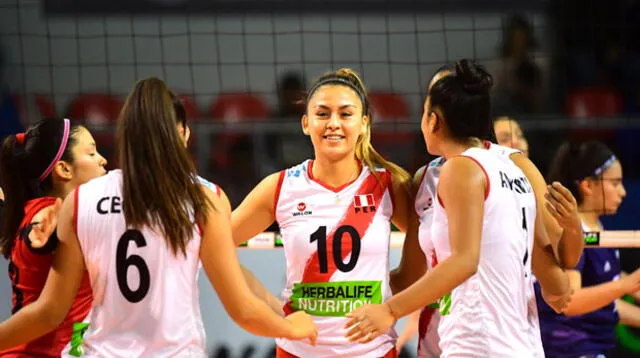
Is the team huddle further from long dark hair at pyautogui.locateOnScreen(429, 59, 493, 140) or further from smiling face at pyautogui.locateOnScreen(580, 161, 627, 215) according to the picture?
smiling face at pyautogui.locateOnScreen(580, 161, 627, 215)

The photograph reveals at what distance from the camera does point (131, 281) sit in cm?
308

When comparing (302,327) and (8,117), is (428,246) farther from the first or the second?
(8,117)

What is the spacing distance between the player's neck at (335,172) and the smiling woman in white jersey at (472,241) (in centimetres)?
61

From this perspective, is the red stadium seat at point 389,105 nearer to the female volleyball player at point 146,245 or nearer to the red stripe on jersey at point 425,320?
the red stripe on jersey at point 425,320

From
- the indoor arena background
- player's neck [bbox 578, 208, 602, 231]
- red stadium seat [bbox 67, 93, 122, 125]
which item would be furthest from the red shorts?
red stadium seat [bbox 67, 93, 122, 125]

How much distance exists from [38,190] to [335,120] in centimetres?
125

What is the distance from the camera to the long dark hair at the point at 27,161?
3.74m

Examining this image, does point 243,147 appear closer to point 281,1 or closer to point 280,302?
point 281,1

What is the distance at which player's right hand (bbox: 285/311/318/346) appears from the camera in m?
3.39

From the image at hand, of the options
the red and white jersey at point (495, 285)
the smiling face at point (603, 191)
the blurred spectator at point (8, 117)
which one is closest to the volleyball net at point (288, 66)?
the blurred spectator at point (8, 117)

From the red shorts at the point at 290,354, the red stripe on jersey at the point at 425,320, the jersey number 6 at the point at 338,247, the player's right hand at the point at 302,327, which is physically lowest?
the red shorts at the point at 290,354

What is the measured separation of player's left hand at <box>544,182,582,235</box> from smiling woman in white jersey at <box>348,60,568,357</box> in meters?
0.13

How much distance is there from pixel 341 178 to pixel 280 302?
58 cm

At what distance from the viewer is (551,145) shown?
902 centimetres
